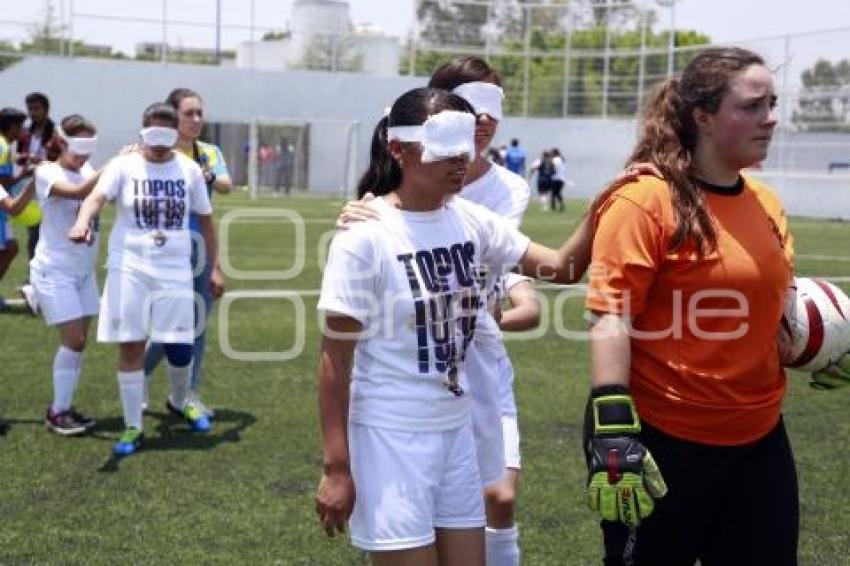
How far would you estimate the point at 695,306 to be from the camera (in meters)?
3.46

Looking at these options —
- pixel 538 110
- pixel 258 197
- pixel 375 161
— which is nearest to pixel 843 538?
pixel 375 161

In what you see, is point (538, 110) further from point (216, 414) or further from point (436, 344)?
point (436, 344)

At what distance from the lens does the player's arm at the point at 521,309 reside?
4.44 m

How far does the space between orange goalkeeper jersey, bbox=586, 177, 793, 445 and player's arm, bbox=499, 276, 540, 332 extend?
35.2 inches

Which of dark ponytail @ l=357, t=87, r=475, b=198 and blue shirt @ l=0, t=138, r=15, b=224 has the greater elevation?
dark ponytail @ l=357, t=87, r=475, b=198

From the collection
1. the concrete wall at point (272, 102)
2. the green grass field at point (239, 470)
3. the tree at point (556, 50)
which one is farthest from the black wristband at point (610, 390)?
the tree at point (556, 50)

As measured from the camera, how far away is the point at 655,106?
11.9 feet

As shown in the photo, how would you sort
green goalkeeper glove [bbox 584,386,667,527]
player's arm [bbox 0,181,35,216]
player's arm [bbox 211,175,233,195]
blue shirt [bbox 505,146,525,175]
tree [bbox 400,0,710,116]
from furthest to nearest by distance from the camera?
tree [bbox 400,0,710,116] < blue shirt [bbox 505,146,525,175] < player's arm [bbox 211,175,233,195] < player's arm [bbox 0,181,35,216] < green goalkeeper glove [bbox 584,386,667,527]

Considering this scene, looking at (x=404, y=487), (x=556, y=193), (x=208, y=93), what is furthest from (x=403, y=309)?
(x=208, y=93)

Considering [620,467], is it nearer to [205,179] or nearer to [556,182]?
[205,179]

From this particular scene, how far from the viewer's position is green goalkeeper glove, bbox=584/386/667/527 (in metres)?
3.27

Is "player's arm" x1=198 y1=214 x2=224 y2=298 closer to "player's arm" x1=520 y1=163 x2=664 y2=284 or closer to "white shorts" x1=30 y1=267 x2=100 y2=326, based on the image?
"white shorts" x1=30 y1=267 x2=100 y2=326

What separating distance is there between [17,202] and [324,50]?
1559 inches

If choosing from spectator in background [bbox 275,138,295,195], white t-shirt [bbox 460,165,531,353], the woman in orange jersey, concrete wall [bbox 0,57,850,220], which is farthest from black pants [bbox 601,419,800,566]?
spectator in background [bbox 275,138,295,195]
